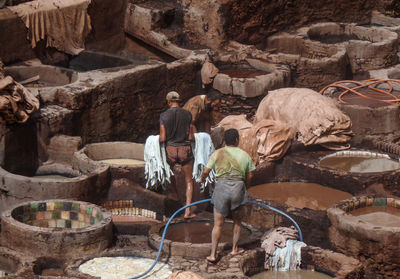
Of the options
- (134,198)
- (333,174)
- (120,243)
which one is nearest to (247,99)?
(333,174)

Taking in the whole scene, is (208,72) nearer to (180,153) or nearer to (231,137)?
(180,153)

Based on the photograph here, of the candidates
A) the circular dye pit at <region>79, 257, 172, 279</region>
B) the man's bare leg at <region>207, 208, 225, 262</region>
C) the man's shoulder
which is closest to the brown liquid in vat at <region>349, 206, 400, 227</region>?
the man's bare leg at <region>207, 208, 225, 262</region>

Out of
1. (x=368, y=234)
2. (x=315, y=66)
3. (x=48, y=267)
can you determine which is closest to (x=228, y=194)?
(x=368, y=234)

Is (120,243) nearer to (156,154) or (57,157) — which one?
(156,154)

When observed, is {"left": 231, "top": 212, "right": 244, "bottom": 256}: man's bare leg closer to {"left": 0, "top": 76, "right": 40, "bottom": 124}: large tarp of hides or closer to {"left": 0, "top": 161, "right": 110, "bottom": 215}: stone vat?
{"left": 0, "top": 161, "right": 110, "bottom": 215}: stone vat

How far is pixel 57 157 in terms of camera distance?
15.6 meters

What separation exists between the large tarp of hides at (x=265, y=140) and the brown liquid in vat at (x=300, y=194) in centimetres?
57

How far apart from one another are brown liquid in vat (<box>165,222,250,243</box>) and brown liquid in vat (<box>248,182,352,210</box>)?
164 cm

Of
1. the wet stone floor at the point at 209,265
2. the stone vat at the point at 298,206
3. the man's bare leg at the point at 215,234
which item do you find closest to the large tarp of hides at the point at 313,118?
the stone vat at the point at 298,206

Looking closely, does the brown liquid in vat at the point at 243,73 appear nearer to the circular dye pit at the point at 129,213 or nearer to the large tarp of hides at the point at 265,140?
the large tarp of hides at the point at 265,140

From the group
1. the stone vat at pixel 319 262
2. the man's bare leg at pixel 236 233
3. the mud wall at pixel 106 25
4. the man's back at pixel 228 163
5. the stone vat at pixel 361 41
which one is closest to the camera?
the man's back at pixel 228 163

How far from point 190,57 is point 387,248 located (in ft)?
24.1

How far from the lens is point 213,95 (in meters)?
18.9

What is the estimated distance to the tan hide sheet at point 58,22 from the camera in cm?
1795
